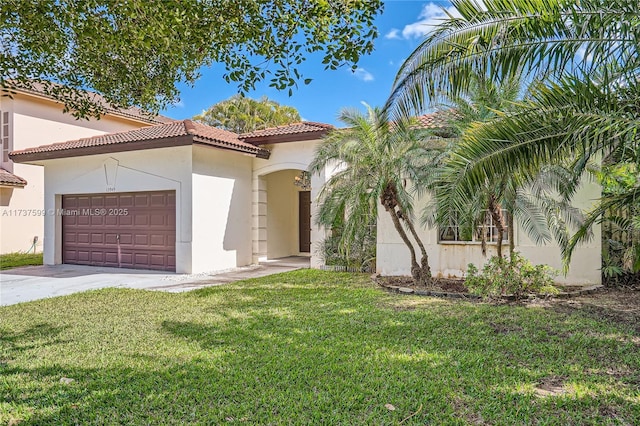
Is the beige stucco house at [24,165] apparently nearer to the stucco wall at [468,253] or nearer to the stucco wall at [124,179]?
the stucco wall at [124,179]

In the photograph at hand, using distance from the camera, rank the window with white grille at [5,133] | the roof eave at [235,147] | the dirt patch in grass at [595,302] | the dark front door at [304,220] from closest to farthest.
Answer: the dirt patch in grass at [595,302] → the roof eave at [235,147] → the dark front door at [304,220] → the window with white grille at [5,133]

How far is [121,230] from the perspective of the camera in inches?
628

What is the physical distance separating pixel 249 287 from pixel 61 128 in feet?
55.8

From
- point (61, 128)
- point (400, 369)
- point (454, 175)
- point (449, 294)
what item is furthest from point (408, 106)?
point (61, 128)

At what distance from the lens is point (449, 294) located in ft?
33.0

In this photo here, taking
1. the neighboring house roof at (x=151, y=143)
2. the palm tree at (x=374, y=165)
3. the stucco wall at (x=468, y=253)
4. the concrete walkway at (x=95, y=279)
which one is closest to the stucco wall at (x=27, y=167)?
the neighboring house roof at (x=151, y=143)

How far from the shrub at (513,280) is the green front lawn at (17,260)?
16377 mm

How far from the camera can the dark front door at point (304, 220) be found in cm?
2003

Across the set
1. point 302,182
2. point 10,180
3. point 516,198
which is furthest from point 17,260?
point 516,198

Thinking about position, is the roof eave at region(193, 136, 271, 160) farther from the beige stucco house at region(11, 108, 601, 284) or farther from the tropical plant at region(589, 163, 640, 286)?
the tropical plant at region(589, 163, 640, 286)

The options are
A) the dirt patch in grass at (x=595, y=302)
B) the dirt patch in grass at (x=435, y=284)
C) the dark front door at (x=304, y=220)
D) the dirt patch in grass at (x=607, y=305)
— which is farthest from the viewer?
the dark front door at (x=304, y=220)

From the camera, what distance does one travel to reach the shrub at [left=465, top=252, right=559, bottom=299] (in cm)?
942

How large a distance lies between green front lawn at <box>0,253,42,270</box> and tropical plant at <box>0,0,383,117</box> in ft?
42.3

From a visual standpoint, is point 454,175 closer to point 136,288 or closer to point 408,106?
point 408,106
